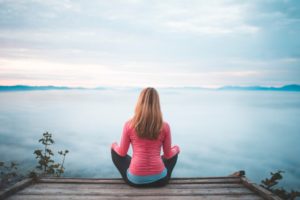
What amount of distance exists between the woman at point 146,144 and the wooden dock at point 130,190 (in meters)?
0.19

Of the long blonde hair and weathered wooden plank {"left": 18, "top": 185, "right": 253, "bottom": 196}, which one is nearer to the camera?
the long blonde hair

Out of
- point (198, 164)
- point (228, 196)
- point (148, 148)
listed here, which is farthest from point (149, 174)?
point (198, 164)

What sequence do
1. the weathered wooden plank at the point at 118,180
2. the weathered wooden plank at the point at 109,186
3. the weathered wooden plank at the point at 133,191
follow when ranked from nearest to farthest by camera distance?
1. the weathered wooden plank at the point at 133,191
2. the weathered wooden plank at the point at 109,186
3. the weathered wooden plank at the point at 118,180

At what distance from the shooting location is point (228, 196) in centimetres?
310

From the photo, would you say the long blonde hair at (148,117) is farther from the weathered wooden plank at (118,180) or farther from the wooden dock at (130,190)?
the weathered wooden plank at (118,180)

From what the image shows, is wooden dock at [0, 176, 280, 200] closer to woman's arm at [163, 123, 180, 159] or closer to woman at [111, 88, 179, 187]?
woman at [111, 88, 179, 187]

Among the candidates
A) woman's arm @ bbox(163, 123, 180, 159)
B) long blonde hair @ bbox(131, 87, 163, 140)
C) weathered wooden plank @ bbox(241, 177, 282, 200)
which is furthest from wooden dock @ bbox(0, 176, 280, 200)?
long blonde hair @ bbox(131, 87, 163, 140)

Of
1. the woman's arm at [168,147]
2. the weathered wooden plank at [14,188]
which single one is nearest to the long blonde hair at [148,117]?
the woman's arm at [168,147]

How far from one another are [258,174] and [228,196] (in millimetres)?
24165

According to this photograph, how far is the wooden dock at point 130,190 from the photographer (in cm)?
303

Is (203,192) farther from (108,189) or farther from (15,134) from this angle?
(15,134)

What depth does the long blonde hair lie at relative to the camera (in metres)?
3.01

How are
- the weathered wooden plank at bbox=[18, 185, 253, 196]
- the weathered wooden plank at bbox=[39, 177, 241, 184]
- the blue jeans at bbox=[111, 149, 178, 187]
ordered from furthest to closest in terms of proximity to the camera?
the weathered wooden plank at bbox=[39, 177, 241, 184] < the blue jeans at bbox=[111, 149, 178, 187] < the weathered wooden plank at bbox=[18, 185, 253, 196]

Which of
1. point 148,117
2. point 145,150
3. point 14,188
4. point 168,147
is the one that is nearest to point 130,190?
point 145,150
